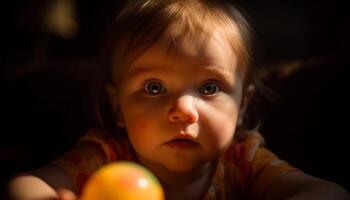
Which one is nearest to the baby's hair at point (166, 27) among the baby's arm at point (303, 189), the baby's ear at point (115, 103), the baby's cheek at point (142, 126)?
the baby's ear at point (115, 103)

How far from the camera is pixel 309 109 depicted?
3.69ft

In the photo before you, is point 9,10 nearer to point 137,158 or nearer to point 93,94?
point 93,94

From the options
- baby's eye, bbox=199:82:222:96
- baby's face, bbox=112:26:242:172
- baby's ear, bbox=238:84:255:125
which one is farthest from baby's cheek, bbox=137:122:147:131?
baby's ear, bbox=238:84:255:125

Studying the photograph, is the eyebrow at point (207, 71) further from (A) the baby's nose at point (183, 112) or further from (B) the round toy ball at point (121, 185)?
(B) the round toy ball at point (121, 185)

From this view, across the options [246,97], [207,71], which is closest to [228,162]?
[246,97]

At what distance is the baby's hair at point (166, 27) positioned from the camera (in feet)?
2.93

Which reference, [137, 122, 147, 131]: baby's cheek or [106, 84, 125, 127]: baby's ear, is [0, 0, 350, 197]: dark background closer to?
[106, 84, 125, 127]: baby's ear

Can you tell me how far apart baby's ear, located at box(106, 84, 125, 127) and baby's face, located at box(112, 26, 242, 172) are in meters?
0.10

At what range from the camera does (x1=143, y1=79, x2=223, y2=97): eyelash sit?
2.89 ft

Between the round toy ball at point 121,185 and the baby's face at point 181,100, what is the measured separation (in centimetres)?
20

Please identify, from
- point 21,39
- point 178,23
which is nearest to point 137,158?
point 178,23

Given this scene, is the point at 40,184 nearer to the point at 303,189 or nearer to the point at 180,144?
the point at 180,144

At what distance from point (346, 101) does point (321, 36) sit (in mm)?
486

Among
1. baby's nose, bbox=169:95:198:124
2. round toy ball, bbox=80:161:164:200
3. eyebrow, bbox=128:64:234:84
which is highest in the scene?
eyebrow, bbox=128:64:234:84
